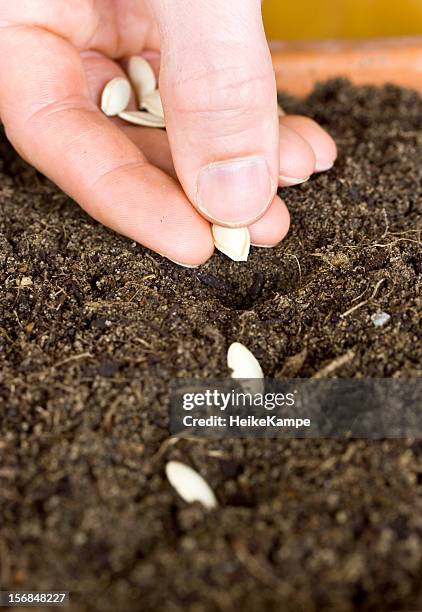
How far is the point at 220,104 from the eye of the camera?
0.77m

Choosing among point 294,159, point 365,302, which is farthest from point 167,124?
point 365,302

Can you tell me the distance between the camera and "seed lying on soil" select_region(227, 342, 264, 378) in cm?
75

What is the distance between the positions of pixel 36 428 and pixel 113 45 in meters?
0.74

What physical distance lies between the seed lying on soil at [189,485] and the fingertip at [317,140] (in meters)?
0.55

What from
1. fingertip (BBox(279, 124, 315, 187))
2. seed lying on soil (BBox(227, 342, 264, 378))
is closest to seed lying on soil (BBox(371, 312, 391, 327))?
seed lying on soil (BBox(227, 342, 264, 378))

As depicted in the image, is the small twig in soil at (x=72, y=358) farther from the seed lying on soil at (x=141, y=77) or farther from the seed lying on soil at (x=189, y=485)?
the seed lying on soil at (x=141, y=77)

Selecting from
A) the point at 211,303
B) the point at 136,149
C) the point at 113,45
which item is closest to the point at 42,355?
the point at 211,303

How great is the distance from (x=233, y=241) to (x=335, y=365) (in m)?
0.23

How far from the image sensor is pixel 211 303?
851mm

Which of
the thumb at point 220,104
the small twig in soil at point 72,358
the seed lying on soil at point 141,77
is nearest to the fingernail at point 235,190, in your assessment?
the thumb at point 220,104

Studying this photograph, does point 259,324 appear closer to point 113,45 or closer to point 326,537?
point 326,537

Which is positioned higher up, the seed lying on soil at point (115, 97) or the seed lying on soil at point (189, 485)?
the seed lying on soil at point (115, 97)

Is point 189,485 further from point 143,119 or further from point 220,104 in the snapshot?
point 143,119

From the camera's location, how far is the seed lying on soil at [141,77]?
1.14 m
